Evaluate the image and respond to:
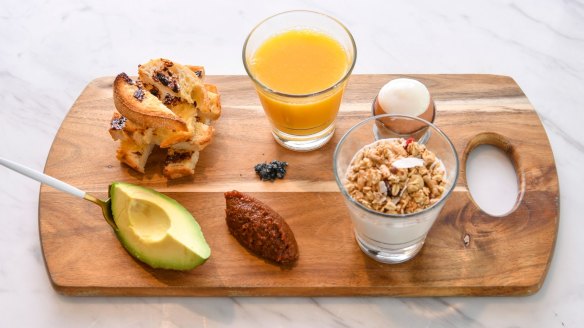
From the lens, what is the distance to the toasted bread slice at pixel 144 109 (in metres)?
1.85

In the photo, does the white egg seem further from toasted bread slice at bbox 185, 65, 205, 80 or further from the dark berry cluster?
toasted bread slice at bbox 185, 65, 205, 80

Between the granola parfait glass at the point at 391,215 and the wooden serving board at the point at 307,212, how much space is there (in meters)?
0.05

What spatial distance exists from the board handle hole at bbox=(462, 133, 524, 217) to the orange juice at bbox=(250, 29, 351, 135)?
0.46 meters

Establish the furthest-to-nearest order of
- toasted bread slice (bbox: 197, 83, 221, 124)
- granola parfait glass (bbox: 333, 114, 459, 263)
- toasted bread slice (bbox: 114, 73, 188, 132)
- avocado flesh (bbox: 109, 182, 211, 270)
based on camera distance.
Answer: toasted bread slice (bbox: 197, 83, 221, 124), toasted bread slice (bbox: 114, 73, 188, 132), avocado flesh (bbox: 109, 182, 211, 270), granola parfait glass (bbox: 333, 114, 459, 263)

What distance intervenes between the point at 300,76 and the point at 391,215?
591mm

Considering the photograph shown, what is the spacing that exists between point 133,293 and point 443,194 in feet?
2.86

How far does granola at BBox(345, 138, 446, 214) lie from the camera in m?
1.59

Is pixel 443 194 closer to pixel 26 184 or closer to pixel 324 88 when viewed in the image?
pixel 324 88

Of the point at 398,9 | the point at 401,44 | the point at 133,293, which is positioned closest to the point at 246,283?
the point at 133,293

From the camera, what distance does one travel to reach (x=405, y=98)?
1918 mm

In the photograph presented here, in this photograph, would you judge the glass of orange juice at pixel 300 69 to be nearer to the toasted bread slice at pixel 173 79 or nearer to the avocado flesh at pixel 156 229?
the toasted bread slice at pixel 173 79

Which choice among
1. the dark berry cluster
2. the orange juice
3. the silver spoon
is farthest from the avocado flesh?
the orange juice

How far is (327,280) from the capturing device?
1.72 m

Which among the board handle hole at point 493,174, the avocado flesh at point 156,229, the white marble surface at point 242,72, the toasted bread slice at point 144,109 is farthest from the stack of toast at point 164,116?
the board handle hole at point 493,174
